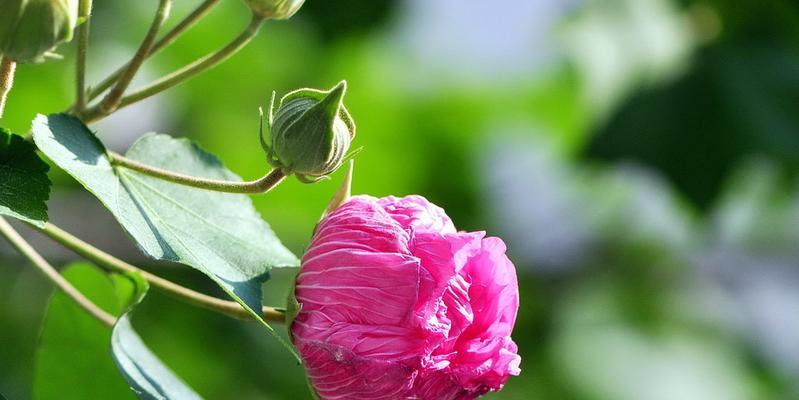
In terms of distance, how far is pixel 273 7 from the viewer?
151 centimetres

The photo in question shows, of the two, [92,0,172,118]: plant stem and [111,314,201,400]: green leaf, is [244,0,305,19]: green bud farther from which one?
[111,314,201,400]: green leaf

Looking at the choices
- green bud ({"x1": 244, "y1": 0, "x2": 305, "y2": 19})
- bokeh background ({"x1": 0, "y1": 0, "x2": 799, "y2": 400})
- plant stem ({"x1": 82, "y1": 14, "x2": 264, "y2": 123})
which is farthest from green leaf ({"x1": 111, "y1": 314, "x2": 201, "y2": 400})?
bokeh background ({"x1": 0, "y1": 0, "x2": 799, "y2": 400})

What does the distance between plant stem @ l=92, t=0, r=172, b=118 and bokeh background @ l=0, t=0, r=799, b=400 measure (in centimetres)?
176

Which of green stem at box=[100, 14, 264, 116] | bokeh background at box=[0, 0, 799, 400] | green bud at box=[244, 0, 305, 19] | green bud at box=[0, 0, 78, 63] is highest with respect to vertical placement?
green bud at box=[0, 0, 78, 63]

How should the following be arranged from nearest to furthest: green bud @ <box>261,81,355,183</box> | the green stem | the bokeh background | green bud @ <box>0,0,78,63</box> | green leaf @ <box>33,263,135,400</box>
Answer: green bud @ <box>0,0,78,63</box>, green bud @ <box>261,81,355,183</box>, the green stem, green leaf @ <box>33,263,135,400</box>, the bokeh background

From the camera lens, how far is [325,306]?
1.43 metres

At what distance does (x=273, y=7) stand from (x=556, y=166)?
2.89 m

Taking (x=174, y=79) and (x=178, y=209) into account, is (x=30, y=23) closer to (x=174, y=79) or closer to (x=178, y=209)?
(x=174, y=79)

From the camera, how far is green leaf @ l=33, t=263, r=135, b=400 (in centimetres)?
181

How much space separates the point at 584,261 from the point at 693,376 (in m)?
0.56

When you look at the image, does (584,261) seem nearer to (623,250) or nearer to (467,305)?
(623,250)

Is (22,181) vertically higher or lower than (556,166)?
higher

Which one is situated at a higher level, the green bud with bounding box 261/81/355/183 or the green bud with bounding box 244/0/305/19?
the green bud with bounding box 244/0/305/19

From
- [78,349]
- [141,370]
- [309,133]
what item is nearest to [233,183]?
[309,133]
